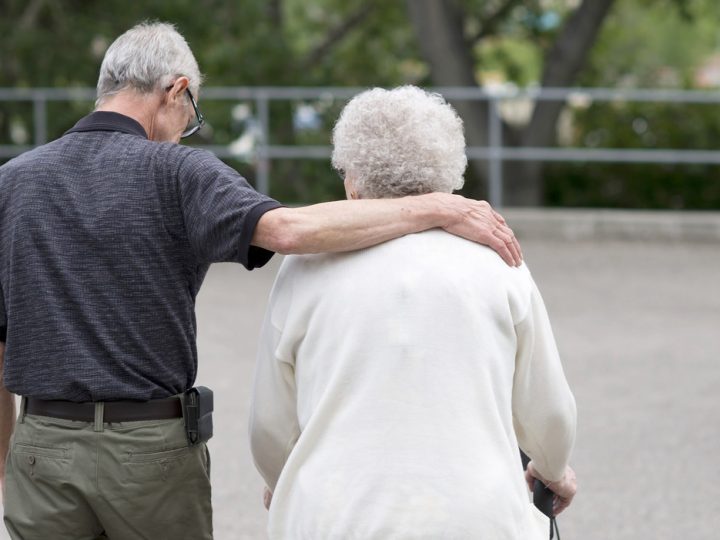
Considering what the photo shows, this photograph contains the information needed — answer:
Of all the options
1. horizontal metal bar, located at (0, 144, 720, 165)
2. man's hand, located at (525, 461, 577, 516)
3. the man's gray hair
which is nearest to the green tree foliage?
horizontal metal bar, located at (0, 144, 720, 165)

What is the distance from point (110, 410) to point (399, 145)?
82cm

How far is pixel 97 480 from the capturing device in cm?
272

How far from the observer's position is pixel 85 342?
2.72 metres

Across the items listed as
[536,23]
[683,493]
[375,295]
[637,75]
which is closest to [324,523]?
[375,295]

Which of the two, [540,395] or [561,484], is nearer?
[540,395]

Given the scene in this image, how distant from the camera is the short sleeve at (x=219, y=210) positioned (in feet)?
8.63

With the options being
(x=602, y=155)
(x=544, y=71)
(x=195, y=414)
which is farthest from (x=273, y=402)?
(x=544, y=71)

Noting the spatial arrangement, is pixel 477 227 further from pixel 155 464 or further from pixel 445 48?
pixel 445 48

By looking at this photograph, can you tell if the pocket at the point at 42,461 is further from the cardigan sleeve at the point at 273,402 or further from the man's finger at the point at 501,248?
the man's finger at the point at 501,248

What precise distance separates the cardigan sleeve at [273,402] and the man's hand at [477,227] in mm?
376

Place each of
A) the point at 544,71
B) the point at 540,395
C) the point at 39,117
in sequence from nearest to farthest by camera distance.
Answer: the point at 540,395 → the point at 39,117 → the point at 544,71

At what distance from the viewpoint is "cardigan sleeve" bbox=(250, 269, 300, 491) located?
8.64ft

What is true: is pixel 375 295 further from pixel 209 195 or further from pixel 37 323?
pixel 37 323

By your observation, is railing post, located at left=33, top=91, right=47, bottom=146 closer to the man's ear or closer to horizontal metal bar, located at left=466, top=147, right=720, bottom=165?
horizontal metal bar, located at left=466, top=147, right=720, bottom=165
